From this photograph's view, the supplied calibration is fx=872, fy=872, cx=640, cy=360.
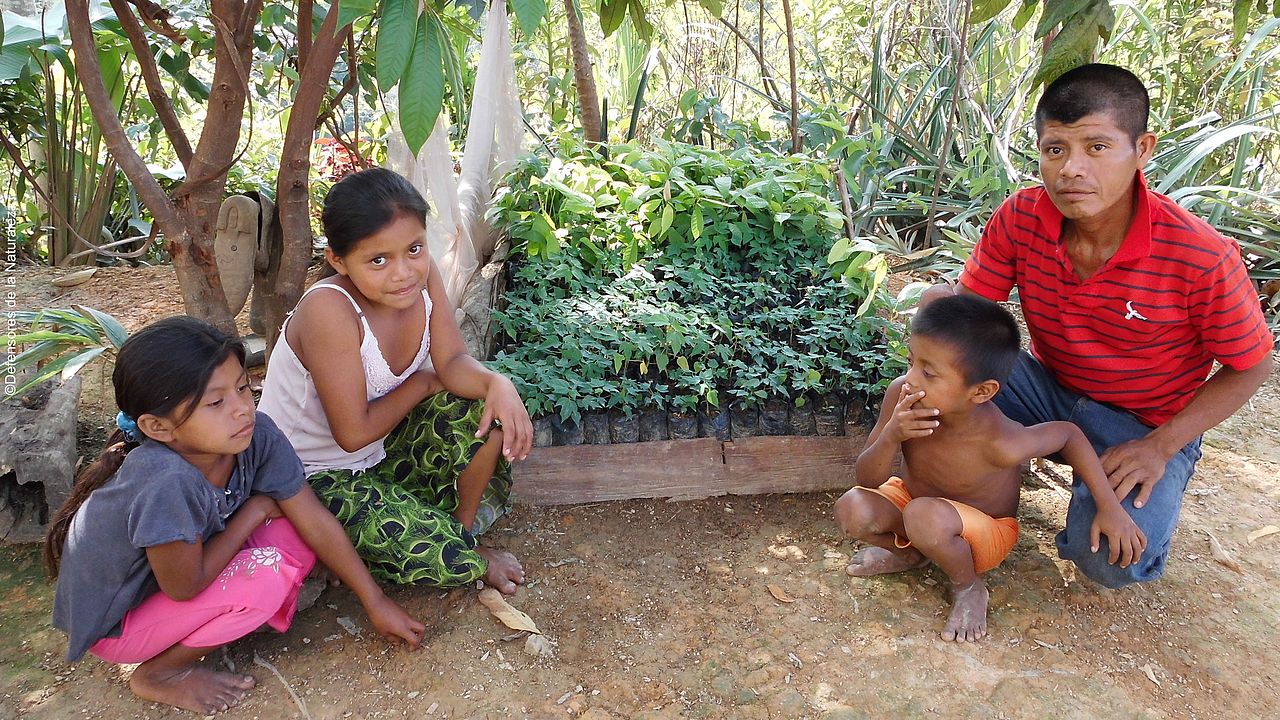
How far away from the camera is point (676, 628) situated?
206cm

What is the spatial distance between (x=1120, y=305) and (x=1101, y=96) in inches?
19.0

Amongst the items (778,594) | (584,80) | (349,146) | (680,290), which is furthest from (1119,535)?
(584,80)

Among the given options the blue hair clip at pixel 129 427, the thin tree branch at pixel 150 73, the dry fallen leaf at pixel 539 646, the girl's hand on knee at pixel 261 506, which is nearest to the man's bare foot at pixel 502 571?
the dry fallen leaf at pixel 539 646

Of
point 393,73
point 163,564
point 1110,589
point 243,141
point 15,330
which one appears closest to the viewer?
point 393,73

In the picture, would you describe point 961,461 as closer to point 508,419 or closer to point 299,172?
point 508,419

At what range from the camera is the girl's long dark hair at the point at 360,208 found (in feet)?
6.10

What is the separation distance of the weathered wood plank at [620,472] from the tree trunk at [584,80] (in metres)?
1.88

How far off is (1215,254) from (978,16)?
72cm

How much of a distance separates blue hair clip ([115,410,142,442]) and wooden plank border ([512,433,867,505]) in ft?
3.35

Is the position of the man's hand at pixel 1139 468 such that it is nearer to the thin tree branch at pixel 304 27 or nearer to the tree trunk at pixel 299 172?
the tree trunk at pixel 299 172

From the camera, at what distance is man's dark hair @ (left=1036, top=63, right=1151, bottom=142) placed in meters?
1.80

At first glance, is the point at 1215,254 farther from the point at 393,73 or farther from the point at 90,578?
the point at 90,578

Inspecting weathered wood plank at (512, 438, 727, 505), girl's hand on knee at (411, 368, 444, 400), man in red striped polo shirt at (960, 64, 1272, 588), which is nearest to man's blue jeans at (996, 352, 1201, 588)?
man in red striped polo shirt at (960, 64, 1272, 588)

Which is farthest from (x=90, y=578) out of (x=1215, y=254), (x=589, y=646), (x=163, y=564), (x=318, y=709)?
(x=1215, y=254)
